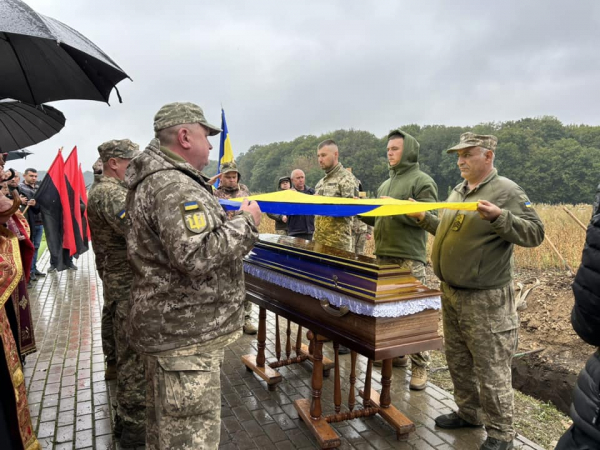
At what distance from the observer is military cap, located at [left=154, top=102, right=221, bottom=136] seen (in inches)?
82.7

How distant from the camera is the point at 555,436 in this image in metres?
3.19

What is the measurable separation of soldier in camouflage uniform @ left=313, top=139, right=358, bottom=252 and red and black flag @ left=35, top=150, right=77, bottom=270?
6058 mm

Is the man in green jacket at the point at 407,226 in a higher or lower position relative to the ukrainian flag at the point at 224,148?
lower

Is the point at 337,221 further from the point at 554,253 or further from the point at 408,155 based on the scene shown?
the point at 554,253

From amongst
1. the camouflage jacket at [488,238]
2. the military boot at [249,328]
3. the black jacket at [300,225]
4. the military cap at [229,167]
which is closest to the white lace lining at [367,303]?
the camouflage jacket at [488,238]

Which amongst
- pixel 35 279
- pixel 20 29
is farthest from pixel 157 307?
pixel 35 279

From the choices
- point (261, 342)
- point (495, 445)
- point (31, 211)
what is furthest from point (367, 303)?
point (31, 211)

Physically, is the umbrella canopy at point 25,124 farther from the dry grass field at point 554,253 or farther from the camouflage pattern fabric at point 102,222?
the dry grass field at point 554,253

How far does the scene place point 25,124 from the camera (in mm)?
3957

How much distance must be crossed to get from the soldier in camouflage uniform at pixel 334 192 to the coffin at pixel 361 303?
148 cm

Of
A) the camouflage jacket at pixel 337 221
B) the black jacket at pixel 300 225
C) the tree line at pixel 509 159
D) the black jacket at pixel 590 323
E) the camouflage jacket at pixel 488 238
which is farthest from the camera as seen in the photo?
the tree line at pixel 509 159

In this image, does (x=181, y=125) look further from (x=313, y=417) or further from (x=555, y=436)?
(x=555, y=436)

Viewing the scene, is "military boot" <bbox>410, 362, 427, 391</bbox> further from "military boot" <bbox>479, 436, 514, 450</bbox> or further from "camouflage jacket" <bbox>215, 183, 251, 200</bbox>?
"camouflage jacket" <bbox>215, 183, 251, 200</bbox>

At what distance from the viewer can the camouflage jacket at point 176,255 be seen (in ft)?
6.09
